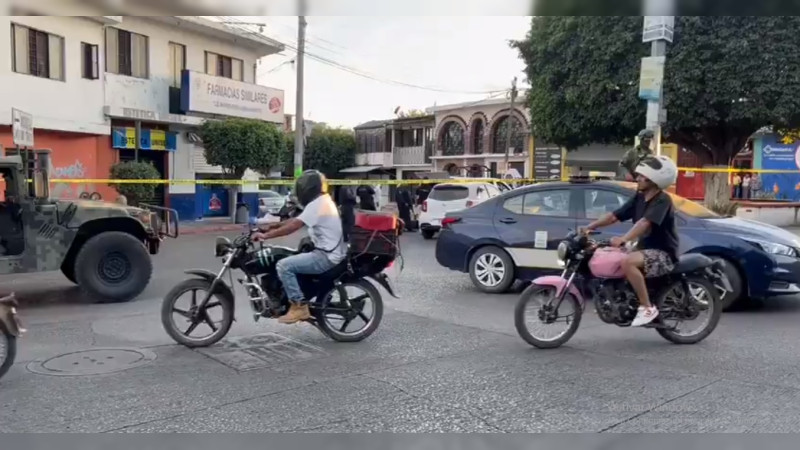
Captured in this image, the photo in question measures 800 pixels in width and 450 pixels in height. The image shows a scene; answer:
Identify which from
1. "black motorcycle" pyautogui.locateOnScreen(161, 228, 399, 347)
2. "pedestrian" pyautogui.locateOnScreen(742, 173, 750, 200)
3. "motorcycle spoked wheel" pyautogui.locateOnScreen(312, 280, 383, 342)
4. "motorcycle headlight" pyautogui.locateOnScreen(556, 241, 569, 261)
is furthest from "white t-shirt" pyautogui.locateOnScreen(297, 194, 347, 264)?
"pedestrian" pyautogui.locateOnScreen(742, 173, 750, 200)

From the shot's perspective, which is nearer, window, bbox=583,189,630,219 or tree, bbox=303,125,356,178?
window, bbox=583,189,630,219

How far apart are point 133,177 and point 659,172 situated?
17.0 meters

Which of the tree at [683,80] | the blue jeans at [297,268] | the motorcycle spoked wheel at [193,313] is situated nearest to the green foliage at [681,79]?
the tree at [683,80]

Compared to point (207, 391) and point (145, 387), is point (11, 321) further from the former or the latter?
point (207, 391)

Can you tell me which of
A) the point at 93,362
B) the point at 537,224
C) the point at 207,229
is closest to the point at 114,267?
the point at 93,362

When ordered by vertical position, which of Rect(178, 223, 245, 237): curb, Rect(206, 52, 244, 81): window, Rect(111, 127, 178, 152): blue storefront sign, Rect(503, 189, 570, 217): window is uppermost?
Rect(206, 52, 244, 81): window

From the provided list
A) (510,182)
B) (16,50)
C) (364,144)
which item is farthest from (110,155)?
(364,144)

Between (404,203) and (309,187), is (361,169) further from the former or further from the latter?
(309,187)

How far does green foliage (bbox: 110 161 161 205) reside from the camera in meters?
19.7

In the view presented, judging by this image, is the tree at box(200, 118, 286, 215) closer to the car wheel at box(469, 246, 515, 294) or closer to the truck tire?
the truck tire

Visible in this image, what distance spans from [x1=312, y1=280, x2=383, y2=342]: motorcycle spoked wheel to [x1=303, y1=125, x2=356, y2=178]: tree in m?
43.5

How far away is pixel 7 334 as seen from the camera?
5.22 m

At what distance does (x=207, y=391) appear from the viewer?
5.02 metres

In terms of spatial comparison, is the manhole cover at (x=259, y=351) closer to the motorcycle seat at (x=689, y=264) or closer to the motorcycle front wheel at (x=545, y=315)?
the motorcycle front wheel at (x=545, y=315)
